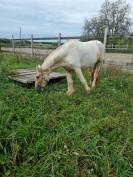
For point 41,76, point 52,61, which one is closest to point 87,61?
point 52,61

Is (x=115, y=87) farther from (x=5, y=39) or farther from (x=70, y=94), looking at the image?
(x=5, y=39)

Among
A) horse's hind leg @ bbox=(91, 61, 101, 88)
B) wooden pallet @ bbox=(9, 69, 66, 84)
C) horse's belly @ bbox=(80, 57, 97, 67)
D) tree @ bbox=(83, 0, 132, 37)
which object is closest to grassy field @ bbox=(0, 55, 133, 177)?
horse's belly @ bbox=(80, 57, 97, 67)

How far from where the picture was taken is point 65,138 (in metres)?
3.33

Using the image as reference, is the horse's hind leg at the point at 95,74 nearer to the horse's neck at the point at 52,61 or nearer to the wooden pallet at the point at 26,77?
the wooden pallet at the point at 26,77

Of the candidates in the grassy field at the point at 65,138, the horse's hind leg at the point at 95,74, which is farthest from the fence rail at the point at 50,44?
the grassy field at the point at 65,138

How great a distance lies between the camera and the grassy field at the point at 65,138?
2.93 metres

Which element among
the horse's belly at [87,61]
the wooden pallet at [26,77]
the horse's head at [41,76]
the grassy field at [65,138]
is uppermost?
the horse's belly at [87,61]

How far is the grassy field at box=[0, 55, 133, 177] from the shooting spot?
2926mm

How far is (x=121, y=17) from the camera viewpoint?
40781mm

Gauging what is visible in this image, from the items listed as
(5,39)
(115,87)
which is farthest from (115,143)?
(5,39)

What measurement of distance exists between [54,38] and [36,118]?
9999 mm

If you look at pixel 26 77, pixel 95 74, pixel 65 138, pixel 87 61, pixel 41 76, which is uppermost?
pixel 87 61

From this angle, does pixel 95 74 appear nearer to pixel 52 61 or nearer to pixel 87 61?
pixel 87 61

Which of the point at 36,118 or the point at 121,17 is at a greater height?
the point at 121,17
